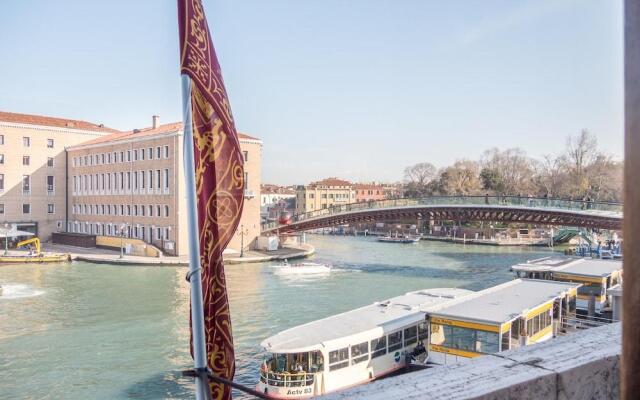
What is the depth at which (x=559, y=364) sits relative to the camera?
1.14 metres

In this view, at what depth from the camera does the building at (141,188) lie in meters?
26.1

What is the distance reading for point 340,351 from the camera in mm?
8594

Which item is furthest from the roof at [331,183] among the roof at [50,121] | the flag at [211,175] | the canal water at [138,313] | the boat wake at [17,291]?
the flag at [211,175]

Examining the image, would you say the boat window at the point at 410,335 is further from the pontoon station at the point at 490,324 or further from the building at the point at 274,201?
the building at the point at 274,201

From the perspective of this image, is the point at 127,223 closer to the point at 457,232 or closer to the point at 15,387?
the point at 15,387

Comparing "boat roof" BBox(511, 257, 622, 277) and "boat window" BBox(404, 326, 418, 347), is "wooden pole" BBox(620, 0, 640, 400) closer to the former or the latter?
"boat window" BBox(404, 326, 418, 347)

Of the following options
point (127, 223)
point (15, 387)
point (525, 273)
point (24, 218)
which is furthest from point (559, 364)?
point (24, 218)

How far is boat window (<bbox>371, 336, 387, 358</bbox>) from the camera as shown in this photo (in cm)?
903

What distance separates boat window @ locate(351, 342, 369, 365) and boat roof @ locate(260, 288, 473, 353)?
107 mm

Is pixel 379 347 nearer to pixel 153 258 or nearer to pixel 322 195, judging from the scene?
pixel 153 258

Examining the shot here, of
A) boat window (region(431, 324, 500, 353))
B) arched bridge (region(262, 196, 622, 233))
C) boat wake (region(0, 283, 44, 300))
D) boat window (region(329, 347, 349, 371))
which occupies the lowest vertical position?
boat wake (region(0, 283, 44, 300))

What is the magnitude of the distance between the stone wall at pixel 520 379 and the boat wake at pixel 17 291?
56.3 ft

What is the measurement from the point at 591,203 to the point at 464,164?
35.1 metres

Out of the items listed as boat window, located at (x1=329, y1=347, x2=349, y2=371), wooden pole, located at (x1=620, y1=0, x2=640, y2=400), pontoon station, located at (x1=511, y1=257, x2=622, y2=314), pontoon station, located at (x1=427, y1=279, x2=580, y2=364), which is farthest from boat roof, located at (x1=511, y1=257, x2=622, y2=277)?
wooden pole, located at (x1=620, y1=0, x2=640, y2=400)
